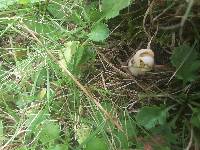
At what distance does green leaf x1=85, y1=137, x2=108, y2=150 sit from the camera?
132 cm

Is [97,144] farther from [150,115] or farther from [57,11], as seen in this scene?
[57,11]

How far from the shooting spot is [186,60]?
4.18 ft

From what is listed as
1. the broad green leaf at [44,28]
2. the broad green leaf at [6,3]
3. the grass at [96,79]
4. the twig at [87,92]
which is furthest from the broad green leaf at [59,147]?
the broad green leaf at [6,3]

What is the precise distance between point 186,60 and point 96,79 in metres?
0.36

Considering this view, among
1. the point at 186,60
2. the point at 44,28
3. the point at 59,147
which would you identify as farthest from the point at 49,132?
the point at 186,60

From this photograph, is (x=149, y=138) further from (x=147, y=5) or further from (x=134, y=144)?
(x=147, y=5)

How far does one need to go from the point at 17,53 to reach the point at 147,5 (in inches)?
21.6

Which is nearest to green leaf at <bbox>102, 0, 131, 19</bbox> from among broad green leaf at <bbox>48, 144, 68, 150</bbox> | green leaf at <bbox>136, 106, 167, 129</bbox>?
green leaf at <bbox>136, 106, 167, 129</bbox>

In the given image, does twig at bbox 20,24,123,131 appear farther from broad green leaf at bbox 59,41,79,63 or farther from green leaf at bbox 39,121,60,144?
A: green leaf at bbox 39,121,60,144

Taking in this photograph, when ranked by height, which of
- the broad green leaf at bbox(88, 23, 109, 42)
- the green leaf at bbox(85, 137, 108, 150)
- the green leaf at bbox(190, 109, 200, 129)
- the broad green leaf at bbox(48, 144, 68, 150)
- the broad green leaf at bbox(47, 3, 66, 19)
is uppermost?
the broad green leaf at bbox(47, 3, 66, 19)

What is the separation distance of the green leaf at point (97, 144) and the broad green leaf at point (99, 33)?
0.35 meters

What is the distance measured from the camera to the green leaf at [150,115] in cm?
127

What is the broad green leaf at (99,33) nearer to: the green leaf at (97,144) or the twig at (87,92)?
the twig at (87,92)

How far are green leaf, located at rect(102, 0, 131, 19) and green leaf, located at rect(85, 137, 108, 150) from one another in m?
0.42
